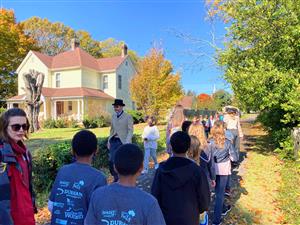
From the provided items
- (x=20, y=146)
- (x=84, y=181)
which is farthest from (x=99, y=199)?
(x=20, y=146)

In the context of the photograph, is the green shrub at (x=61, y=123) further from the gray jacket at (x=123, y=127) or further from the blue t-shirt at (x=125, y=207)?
the blue t-shirt at (x=125, y=207)

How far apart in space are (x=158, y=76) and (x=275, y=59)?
635 inches

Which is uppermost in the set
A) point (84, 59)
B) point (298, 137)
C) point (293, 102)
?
point (84, 59)

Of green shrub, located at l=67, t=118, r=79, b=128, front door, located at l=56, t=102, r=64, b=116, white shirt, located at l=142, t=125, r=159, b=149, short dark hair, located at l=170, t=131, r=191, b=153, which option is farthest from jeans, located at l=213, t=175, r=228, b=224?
front door, located at l=56, t=102, r=64, b=116

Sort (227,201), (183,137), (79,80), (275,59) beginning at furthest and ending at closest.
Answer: (79,80), (275,59), (227,201), (183,137)

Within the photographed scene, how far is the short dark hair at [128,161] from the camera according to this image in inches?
92.3

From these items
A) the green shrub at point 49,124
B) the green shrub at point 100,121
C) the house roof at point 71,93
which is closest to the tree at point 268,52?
the green shrub at point 100,121

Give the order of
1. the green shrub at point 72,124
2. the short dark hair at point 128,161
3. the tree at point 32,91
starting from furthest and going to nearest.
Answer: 1. the green shrub at point 72,124
2. the tree at point 32,91
3. the short dark hair at point 128,161

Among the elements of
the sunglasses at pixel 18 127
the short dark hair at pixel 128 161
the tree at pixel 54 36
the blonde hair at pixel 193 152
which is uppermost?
the tree at pixel 54 36

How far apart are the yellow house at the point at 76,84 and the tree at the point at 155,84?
5.88 meters

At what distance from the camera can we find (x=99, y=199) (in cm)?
234

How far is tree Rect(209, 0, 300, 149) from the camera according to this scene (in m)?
10.1

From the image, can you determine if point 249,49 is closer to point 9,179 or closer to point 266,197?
point 266,197

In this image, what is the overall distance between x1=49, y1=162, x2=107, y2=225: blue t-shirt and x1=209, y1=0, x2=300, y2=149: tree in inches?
327
